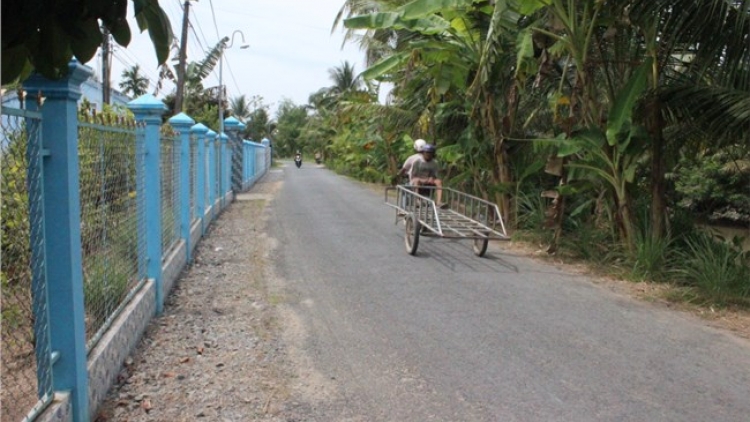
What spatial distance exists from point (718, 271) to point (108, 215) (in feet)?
20.5

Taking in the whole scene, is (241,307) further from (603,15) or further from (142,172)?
(603,15)

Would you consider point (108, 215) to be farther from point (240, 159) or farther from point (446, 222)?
point (240, 159)

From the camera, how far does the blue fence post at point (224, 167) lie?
16.6 metres

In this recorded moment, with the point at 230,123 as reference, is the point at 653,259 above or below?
below

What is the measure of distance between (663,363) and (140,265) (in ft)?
14.8

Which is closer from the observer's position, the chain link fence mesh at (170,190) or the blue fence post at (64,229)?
the blue fence post at (64,229)

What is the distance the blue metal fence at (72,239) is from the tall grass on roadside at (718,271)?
5.80 meters

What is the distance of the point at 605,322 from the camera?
6.46 metres

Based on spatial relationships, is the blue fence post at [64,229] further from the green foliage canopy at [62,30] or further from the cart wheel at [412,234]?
the cart wheel at [412,234]

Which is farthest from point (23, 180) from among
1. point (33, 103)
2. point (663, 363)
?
point (663, 363)

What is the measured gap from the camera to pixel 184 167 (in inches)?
351

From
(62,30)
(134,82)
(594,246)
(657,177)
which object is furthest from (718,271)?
(134,82)

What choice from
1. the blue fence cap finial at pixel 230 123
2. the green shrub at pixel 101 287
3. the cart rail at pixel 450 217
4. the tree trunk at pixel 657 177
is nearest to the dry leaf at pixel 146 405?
the green shrub at pixel 101 287

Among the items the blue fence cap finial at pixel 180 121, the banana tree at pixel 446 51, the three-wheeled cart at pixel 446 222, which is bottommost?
the three-wheeled cart at pixel 446 222
